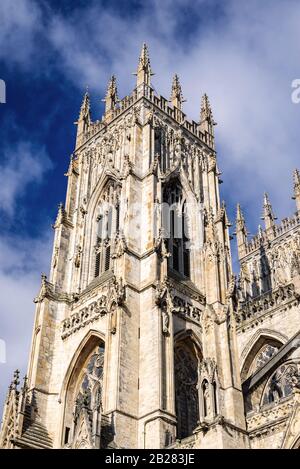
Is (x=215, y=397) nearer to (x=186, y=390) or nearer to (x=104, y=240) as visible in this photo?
(x=186, y=390)

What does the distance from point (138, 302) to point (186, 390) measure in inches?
143

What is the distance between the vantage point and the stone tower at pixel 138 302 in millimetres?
19781

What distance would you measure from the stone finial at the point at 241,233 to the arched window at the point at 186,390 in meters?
19.5

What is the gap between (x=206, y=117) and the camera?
3575cm

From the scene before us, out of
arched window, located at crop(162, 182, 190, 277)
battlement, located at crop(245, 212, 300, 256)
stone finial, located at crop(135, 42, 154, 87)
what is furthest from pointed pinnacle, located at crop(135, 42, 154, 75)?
battlement, located at crop(245, 212, 300, 256)

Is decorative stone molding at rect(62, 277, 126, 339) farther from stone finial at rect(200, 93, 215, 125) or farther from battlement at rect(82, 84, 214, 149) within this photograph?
stone finial at rect(200, 93, 215, 125)

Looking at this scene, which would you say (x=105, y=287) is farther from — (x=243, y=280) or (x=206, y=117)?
(x=243, y=280)

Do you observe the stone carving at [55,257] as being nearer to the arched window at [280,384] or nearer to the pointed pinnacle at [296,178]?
the arched window at [280,384]

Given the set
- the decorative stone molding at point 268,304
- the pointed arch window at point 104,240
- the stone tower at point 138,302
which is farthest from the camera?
the pointed arch window at point 104,240

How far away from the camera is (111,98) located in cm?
3506

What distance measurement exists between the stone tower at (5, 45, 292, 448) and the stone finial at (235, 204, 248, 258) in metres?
11.1

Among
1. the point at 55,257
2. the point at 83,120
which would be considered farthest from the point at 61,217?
the point at 83,120

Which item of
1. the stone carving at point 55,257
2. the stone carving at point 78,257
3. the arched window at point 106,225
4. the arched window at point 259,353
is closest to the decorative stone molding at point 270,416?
the arched window at point 259,353

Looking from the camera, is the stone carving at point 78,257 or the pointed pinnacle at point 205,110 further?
the pointed pinnacle at point 205,110
